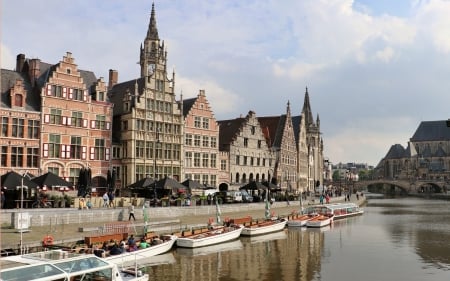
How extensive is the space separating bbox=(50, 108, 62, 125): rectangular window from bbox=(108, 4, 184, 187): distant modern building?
751 cm

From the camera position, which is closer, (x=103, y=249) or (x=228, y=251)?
(x=103, y=249)

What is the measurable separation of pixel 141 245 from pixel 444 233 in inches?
1028

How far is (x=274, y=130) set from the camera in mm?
80875

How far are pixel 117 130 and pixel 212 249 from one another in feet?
86.5

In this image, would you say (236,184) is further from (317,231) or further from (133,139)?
(317,231)

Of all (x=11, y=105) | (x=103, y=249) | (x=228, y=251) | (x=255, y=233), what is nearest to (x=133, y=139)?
(x=11, y=105)

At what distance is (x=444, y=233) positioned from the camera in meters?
39.2

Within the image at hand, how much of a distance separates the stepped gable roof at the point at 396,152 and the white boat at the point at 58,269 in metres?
175

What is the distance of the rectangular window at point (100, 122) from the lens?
48000 millimetres

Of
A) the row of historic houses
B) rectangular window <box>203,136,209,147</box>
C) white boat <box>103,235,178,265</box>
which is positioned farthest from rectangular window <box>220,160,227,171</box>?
white boat <box>103,235,178,265</box>

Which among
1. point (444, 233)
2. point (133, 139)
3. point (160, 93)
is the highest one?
point (160, 93)

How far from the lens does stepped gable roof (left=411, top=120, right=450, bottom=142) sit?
167250 millimetres

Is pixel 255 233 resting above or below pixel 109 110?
below

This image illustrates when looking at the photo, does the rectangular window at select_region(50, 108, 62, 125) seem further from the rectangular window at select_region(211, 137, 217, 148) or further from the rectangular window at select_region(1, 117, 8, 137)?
the rectangular window at select_region(211, 137, 217, 148)
